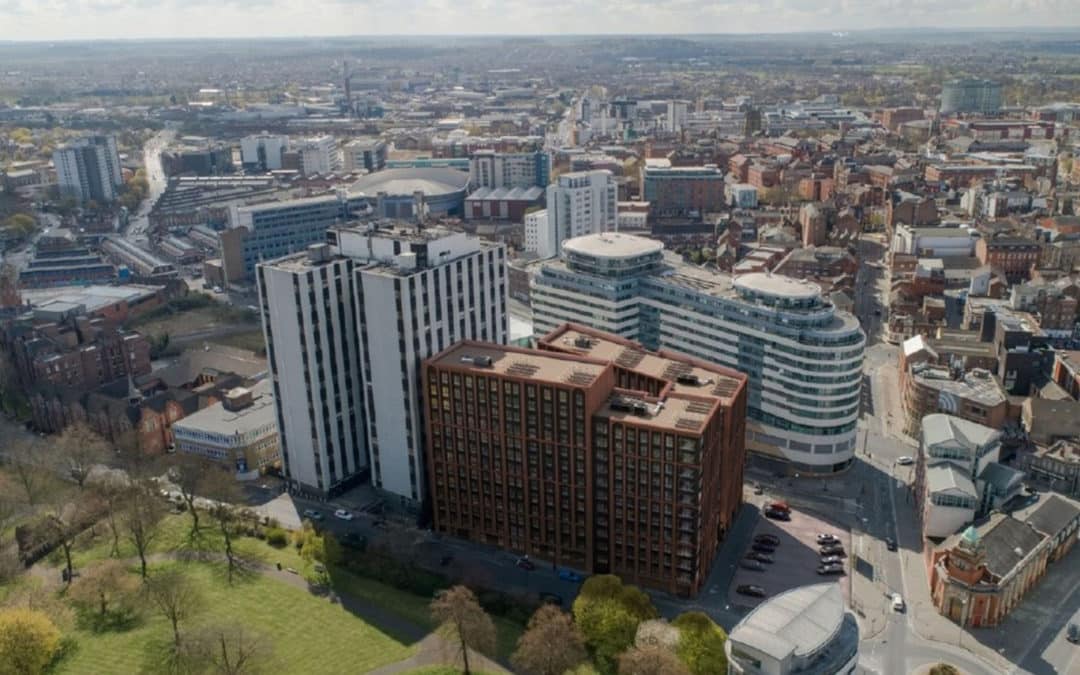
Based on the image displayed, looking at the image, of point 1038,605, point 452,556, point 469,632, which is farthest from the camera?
point 452,556

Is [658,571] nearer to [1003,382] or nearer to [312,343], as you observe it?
[312,343]

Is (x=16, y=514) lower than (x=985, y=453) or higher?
lower

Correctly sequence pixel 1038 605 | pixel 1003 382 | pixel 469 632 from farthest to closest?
pixel 1003 382
pixel 1038 605
pixel 469 632

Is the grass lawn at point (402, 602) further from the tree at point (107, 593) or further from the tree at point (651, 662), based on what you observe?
the tree at point (107, 593)

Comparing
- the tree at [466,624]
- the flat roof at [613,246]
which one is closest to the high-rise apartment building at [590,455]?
the tree at [466,624]

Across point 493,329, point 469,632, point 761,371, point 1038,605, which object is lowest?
point 1038,605

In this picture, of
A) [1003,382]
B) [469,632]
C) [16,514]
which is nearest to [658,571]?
[469,632]

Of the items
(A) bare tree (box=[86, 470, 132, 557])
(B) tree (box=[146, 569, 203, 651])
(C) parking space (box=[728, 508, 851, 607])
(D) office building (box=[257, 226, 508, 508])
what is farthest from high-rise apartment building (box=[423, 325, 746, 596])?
(A) bare tree (box=[86, 470, 132, 557])
